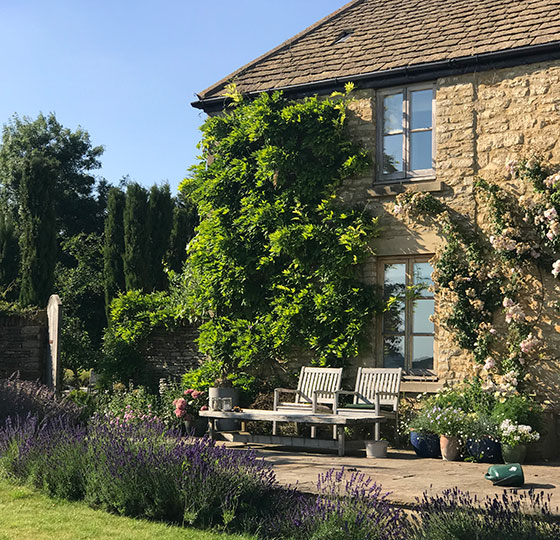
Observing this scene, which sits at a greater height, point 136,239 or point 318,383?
point 136,239

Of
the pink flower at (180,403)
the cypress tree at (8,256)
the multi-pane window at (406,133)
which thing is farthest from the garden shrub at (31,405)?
the cypress tree at (8,256)

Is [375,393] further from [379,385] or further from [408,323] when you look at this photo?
[408,323]

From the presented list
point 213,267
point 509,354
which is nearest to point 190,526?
point 509,354

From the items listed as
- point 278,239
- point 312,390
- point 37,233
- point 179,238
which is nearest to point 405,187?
point 278,239

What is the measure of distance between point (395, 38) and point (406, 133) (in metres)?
1.77

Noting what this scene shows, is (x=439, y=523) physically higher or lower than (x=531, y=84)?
lower

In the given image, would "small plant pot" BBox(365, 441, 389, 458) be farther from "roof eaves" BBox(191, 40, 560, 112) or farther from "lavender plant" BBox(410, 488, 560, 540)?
"roof eaves" BBox(191, 40, 560, 112)

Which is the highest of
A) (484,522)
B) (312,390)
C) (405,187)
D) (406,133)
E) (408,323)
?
(406,133)

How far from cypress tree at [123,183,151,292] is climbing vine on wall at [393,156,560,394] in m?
12.3

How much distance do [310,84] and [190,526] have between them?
7.80 metres

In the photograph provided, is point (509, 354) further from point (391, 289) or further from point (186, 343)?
point (186, 343)

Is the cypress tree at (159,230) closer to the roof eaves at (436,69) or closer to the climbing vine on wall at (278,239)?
the climbing vine on wall at (278,239)

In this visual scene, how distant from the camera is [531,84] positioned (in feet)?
35.4

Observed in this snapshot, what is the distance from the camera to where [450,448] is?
974 centimetres
